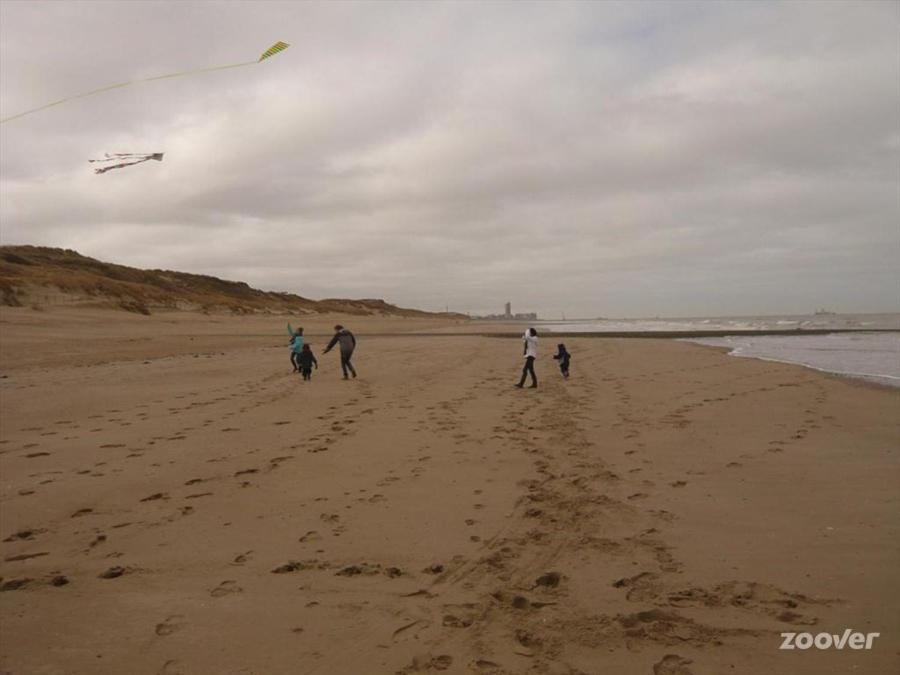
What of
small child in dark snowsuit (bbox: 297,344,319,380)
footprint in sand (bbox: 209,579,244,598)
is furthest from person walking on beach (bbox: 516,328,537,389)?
footprint in sand (bbox: 209,579,244,598)

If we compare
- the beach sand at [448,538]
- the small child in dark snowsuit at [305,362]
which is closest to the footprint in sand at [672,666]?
the beach sand at [448,538]

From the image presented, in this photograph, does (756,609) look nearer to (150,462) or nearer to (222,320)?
(150,462)

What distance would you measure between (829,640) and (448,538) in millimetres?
2830

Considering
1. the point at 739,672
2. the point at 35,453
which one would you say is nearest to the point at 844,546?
the point at 739,672

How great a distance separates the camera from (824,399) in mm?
12773

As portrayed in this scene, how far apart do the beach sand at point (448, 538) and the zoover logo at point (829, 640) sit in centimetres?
5

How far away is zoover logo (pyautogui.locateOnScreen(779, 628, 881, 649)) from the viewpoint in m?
3.60

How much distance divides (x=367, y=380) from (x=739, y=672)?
14.5 m

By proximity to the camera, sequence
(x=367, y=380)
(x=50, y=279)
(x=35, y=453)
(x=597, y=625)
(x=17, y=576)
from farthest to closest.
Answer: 1. (x=50, y=279)
2. (x=367, y=380)
3. (x=35, y=453)
4. (x=17, y=576)
5. (x=597, y=625)

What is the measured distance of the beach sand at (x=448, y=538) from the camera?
146 inches

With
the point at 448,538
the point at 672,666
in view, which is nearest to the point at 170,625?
the point at 448,538

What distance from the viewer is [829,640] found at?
365cm

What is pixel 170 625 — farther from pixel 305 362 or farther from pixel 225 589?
pixel 305 362

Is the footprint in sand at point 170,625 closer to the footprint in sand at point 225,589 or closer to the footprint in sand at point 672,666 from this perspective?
the footprint in sand at point 225,589
